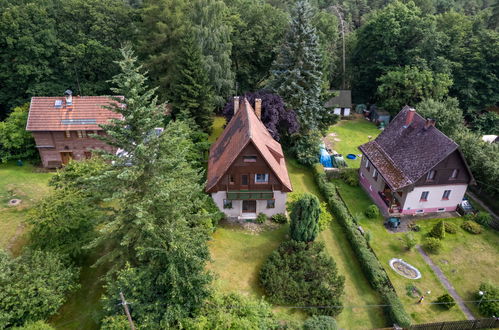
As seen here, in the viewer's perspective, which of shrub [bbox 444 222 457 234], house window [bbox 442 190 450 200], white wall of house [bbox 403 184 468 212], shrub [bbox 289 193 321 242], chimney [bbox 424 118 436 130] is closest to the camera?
shrub [bbox 289 193 321 242]

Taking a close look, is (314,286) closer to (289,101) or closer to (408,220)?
(408,220)

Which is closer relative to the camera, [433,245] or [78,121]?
[433,245]

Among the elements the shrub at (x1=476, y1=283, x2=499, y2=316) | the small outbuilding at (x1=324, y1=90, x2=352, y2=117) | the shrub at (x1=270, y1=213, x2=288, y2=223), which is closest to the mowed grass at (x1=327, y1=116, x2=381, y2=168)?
the small outbuilding at (x1=324, y1=90, x2=352, y2=117)

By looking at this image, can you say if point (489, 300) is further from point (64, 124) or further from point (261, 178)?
point (64, 124)

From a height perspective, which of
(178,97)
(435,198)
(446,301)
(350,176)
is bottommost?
→ (446,301)

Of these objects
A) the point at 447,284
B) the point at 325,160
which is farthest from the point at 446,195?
the point at 325,160

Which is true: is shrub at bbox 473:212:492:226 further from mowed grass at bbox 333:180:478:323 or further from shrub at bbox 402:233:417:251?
shrub at bbox 402:233:417:251

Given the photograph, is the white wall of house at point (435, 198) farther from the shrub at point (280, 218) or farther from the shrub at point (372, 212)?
the shrub at point (280, 218)
